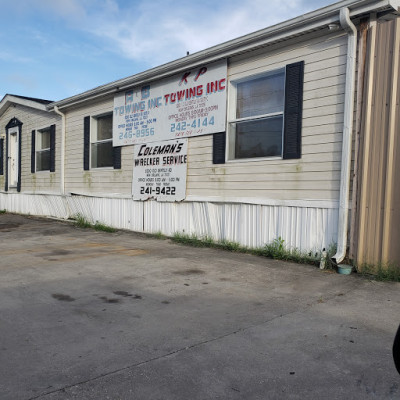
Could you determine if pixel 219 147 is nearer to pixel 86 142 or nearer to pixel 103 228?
pixel 103 228

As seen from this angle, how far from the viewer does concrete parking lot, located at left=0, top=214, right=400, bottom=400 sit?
7.89 feet

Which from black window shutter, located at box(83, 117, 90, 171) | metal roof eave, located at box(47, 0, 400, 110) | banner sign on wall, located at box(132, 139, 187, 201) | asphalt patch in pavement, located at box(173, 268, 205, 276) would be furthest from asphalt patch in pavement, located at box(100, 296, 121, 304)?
black window shutter, located at box(83, 117, 90, 171)

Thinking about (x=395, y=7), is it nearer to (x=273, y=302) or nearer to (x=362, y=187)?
(x=362, y=187)

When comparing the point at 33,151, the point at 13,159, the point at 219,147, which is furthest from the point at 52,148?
the point at 219,147

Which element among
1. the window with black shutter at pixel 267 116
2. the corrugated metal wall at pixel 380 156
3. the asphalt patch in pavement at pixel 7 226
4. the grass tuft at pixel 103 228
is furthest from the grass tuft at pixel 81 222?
the corrugated metal wall at pixel 380 156

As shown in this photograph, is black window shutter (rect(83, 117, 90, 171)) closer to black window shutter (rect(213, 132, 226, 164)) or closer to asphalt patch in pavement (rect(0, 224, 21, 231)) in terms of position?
asphalt patch in pavement (rect(0, 224, 21, 231))

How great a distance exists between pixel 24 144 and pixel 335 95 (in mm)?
11706

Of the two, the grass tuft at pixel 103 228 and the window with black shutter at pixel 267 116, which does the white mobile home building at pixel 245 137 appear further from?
the grass tuft at pixel 103 228

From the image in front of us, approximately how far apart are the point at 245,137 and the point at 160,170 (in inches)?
93.9

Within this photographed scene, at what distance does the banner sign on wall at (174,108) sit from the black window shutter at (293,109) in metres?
1.42

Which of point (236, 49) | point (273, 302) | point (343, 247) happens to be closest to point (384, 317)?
point (273, 302)

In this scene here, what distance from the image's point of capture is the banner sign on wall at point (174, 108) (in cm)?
774

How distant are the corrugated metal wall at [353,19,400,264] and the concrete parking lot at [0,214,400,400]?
24.1 inches

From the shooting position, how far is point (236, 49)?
7156mm
